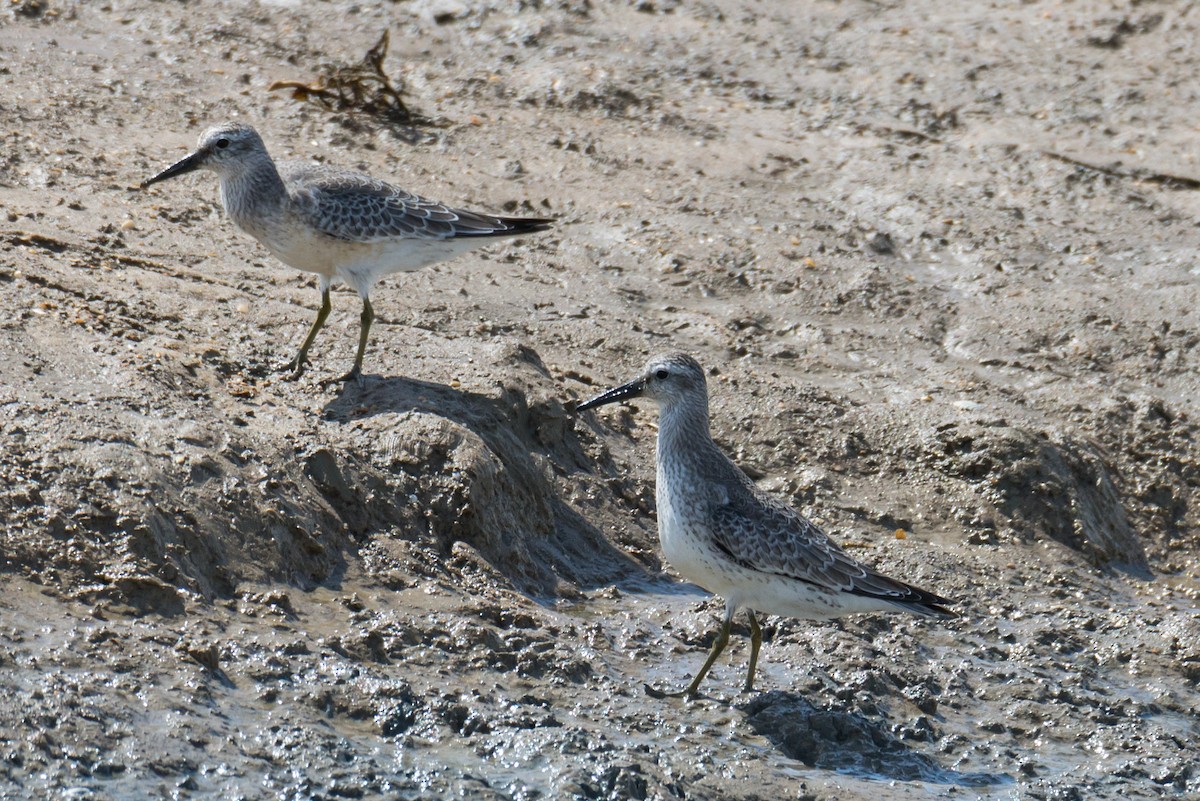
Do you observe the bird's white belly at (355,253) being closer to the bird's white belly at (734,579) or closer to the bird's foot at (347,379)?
the bird's foot at (347,379)

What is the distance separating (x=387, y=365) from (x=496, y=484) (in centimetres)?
110

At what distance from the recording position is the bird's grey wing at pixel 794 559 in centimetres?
716

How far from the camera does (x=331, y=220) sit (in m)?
8.55

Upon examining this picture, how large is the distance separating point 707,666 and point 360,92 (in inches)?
242

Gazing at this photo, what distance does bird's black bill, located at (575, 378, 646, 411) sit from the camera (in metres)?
7.80

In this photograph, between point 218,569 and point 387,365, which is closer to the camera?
point 218,569

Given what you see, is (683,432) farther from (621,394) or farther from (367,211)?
(367,211)

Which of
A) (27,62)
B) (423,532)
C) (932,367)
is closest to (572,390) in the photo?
(423,532)

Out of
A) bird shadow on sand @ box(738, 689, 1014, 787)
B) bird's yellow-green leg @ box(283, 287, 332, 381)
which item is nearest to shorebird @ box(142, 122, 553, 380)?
bird's yellow-green leg @ box(283, 287, 332, 381)

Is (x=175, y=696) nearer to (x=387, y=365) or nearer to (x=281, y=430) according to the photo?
(x=281, y=430)

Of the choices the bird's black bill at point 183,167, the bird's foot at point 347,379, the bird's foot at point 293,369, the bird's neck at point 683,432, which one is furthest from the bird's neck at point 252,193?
the bird's neck at point 683,432

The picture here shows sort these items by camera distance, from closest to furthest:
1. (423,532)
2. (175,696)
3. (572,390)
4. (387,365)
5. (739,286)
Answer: (175,696) < (423,532) < (387,365) < (572,390) < (739,286)

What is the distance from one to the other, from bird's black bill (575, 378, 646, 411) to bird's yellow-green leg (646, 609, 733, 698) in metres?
1.21

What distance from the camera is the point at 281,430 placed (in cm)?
765
